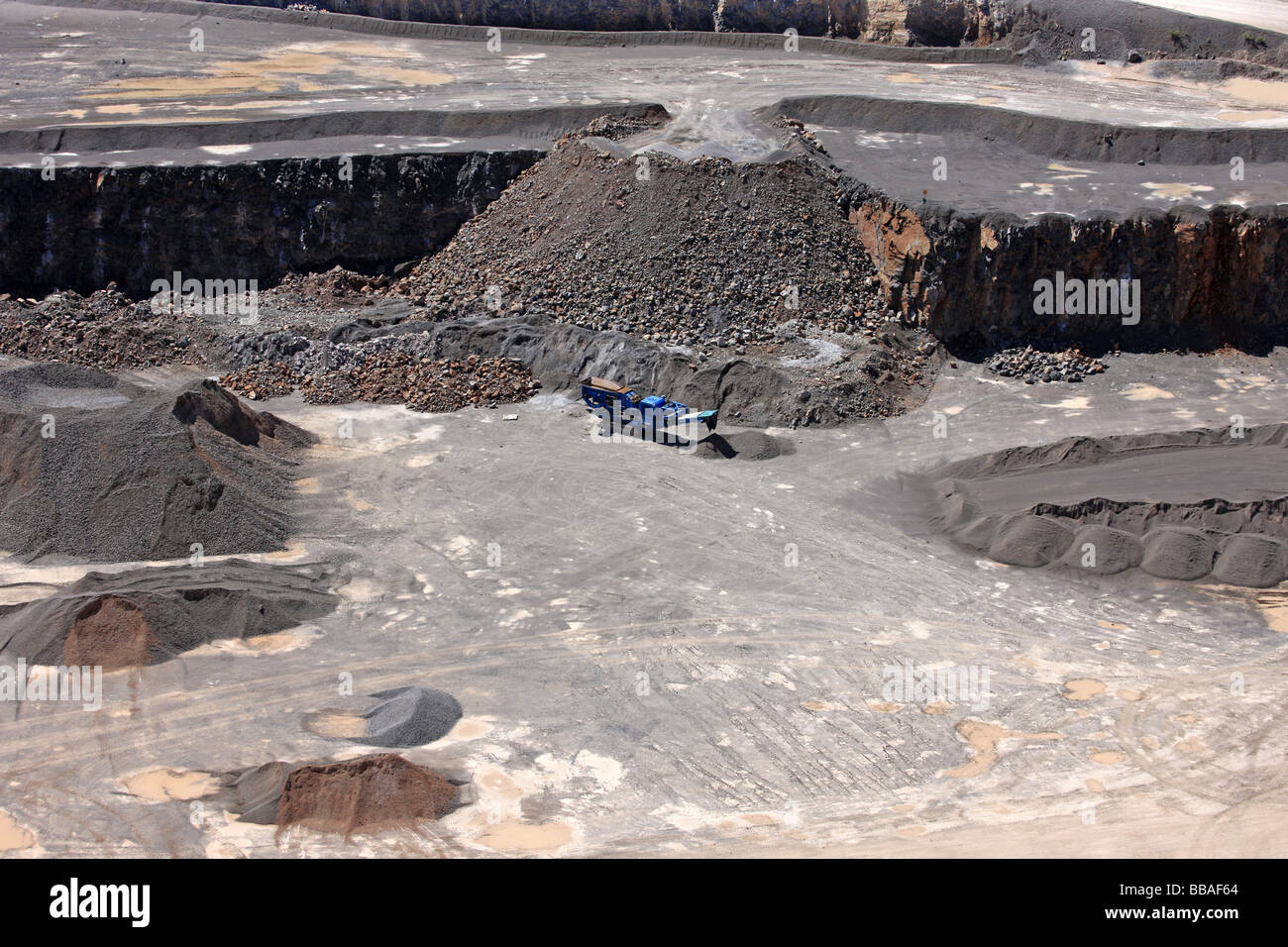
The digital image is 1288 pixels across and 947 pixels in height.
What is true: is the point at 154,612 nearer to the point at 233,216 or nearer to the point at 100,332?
the point at 100,332

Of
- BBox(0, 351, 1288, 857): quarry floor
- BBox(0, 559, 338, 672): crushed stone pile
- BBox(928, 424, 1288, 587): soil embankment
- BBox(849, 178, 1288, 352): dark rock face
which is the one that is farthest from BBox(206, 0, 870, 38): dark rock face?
BBox(0, 559, 338, 672): crushed stone pile

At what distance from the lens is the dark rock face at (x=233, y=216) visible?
24812 mm

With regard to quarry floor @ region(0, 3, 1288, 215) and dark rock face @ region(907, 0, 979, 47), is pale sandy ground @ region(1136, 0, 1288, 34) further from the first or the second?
dark rock face @ region(907, 0, 979, 47)

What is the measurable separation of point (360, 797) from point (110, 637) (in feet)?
15.5

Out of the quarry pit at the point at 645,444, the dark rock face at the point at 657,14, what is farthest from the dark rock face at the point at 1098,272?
the dark rock face at the point at 657,14

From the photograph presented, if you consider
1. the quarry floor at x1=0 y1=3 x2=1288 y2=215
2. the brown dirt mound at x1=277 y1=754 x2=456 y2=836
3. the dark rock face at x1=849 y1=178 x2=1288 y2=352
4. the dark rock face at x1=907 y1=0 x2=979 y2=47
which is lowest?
the brown dirt mound at x1=277 y1=754 x2=456 y2=836

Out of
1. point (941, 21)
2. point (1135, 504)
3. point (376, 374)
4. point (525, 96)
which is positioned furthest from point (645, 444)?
point (941, 21)

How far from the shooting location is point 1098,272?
2267 centimetres

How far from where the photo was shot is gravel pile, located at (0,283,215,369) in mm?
22922

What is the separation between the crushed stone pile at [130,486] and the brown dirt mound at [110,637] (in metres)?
2.06

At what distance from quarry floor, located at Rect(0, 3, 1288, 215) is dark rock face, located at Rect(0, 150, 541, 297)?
59 centimetres

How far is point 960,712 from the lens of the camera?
13359mm

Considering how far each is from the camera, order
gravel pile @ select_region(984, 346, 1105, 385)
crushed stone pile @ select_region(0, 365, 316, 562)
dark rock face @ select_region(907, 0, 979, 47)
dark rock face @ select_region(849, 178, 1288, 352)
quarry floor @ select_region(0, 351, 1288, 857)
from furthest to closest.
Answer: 1. dark rock face @ select_region(907, 0, 979, 47)
2. dark rock face @ select_region(849, 178, 1288, 352)
3. gravel pile @ select_region(984, 346, 1105, 385)
4. crushed stone pile @ select_region(0, 365, 316, 562)
5. quarry floor @ select_region(0, 351, 1288, 857)

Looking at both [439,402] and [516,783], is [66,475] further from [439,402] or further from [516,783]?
[516,783]
